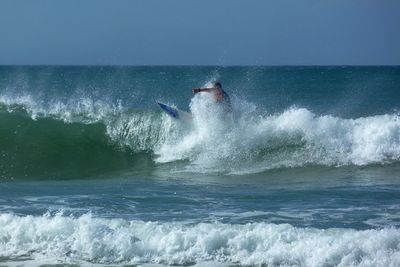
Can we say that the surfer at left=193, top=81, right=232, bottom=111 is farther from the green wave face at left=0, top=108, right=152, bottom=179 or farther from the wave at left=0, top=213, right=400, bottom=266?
the wave at left=0, top=213, right=400, bottom=266

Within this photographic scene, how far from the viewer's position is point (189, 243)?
9.92 metres

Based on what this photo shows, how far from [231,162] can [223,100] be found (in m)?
2.40

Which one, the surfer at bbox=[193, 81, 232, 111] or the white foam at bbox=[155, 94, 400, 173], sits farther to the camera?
the surfer at bbox=[193, 81, 232, 111]

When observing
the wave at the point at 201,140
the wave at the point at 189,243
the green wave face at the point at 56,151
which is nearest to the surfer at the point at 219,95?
the wave at the point at 201,140

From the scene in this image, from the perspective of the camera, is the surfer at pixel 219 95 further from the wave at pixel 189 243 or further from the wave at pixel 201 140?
the wave at pixel 189 243

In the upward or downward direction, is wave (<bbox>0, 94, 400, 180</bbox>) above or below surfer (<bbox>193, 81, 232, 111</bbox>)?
below

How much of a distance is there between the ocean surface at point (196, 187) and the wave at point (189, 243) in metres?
0.02

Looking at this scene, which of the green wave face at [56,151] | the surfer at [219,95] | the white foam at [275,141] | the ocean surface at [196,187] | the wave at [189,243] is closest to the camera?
the wave at [189,243]

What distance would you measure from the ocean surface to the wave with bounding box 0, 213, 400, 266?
0.06 feet

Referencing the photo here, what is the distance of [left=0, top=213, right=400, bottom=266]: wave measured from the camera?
9383mm

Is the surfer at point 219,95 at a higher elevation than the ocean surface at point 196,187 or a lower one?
higher

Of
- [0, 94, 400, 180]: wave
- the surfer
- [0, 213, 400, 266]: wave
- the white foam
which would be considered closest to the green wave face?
[0, 94, 400, 180]: wave

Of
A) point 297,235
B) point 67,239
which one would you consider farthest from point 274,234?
point 67,239

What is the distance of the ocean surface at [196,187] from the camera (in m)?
9.77
